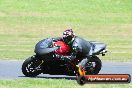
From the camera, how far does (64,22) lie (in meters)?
44.9

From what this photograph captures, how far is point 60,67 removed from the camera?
17141 millimetres

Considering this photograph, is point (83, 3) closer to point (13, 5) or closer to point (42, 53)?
point (13, 5)

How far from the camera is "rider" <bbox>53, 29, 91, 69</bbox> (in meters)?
16.7

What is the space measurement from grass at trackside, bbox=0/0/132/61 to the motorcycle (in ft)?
30.0

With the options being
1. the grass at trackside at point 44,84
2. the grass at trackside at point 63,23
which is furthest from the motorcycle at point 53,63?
the grass at trackside at point 63,23

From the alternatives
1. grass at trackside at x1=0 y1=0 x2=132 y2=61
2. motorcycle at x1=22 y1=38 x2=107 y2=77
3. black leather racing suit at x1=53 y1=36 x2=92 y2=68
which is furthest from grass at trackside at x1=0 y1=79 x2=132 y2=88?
grass at trackside at x1=0 y1=0 x2=132 y2=61

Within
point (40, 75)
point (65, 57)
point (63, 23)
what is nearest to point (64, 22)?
point (63, 23)

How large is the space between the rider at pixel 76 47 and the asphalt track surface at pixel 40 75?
2.67ft

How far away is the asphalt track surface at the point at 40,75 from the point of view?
57.6ft

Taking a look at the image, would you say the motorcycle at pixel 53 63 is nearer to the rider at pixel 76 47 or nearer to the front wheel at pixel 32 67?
the front wheel at pixel 32 67

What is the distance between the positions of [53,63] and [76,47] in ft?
3.23

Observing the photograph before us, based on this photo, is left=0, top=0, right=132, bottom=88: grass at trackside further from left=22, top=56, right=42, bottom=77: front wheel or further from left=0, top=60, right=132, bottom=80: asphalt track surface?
left=22, top=56, right=42, bottom=77: front wheel

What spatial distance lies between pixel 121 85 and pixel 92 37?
23.5 m

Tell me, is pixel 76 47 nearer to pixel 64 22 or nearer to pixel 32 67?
pixel 32 67
